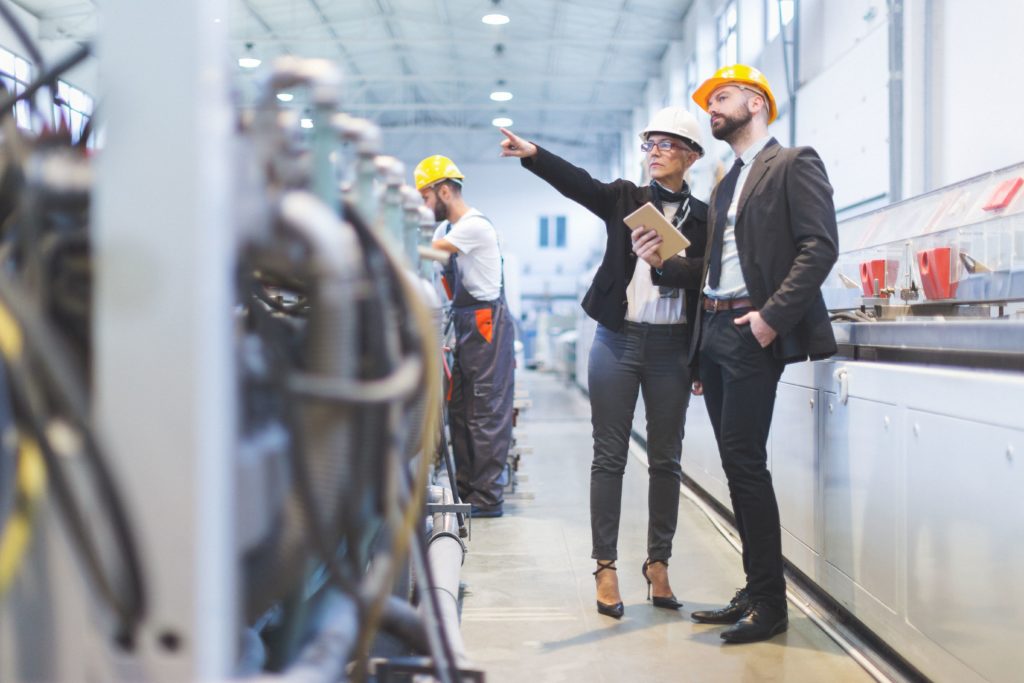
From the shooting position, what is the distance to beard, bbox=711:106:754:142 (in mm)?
2584

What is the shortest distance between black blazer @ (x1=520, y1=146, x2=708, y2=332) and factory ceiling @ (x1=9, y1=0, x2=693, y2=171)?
6.62m

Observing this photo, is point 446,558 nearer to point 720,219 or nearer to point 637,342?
point 637,342

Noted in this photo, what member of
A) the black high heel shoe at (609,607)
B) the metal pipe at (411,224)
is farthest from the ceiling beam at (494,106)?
the metal pipe at (411,224)

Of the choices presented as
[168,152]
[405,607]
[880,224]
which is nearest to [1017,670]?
[405,607]

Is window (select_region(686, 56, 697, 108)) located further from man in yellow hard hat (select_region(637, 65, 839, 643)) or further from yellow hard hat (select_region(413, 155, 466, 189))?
man in yellow hard hat (select_region(637, 65, 839, 643))

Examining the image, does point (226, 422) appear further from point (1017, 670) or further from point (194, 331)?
point (1017, 670)

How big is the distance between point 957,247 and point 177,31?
8.22 feet

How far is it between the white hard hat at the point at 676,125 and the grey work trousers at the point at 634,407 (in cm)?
54

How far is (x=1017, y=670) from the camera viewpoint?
5.25 feet

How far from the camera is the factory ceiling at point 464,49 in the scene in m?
11.5

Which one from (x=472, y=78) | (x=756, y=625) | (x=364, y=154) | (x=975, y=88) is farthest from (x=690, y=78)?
(x=364, y=154)

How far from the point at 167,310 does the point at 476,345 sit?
334 centimetres

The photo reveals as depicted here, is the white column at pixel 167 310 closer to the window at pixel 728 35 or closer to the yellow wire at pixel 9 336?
the yellow wire at pixel 9 336

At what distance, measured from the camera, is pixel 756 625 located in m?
2.42
